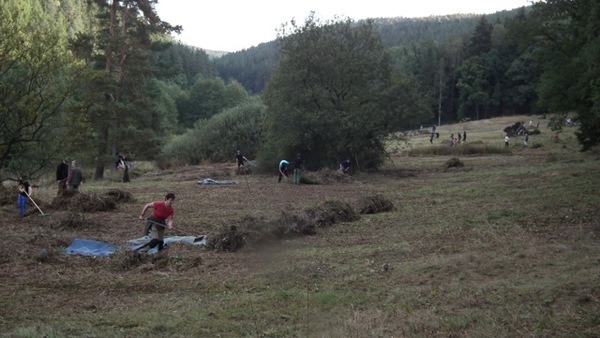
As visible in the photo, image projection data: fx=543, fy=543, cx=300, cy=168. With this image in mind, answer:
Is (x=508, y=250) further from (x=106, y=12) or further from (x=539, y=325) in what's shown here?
(x=106, y=12)

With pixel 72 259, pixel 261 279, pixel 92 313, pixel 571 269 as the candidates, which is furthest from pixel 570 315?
pixel 72 259

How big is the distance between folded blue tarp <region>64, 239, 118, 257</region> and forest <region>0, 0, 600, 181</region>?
4916 millimetres

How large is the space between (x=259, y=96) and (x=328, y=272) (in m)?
31.2

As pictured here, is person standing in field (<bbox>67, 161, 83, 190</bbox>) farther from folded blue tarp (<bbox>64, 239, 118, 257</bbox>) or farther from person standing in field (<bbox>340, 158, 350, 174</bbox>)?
person standing in field (<bbox>340, 158, 350, 174</bbox>)

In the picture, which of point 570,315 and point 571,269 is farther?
point 571,269

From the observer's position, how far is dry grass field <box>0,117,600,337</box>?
6.98m

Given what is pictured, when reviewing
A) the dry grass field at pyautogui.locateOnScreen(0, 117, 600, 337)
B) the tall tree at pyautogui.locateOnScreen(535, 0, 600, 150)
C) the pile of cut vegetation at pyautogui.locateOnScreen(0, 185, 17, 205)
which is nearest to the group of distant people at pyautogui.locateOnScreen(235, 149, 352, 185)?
the dry grass field at pyautogui.locateOnScreen(0, 117, 600, 337)

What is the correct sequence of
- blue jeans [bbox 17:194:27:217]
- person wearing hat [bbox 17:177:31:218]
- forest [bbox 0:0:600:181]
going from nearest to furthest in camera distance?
1. forest [bbox 0:0:600:181]
2. person wearing hat [bbox 17:177:31:218]
3. blue jeans [bbox 17:194:27:217]

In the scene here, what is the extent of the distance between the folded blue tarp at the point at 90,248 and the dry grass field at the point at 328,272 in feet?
1.06

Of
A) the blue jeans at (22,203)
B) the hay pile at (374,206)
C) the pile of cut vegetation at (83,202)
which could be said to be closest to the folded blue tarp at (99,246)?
the pile of cut vegetation at (83,202)

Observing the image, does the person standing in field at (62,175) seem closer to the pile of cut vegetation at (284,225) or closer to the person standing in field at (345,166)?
the pile of cut vegetation at (284,225)

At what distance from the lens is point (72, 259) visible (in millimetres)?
11688

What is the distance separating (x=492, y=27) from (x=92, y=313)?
106668mm

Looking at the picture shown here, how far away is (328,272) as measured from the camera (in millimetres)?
9945
